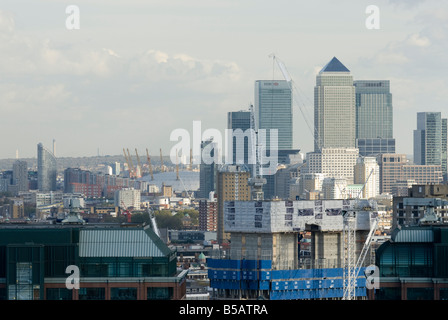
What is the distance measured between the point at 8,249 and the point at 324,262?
23.9 m

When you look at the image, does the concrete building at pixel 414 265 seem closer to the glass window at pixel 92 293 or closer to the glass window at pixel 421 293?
the glass window at pixel 421 293

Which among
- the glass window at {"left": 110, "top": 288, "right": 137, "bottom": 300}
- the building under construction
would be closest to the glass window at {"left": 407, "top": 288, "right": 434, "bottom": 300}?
the building under construction

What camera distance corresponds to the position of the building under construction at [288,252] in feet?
211

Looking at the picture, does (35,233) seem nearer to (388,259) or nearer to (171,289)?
(171,289)

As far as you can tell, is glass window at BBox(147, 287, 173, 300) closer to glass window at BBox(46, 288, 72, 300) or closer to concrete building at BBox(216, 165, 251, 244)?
glass window at BBox(46, 288, 72, 300)

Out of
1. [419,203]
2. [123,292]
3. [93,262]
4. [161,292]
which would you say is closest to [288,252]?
[161,292]

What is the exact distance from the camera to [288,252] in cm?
6806

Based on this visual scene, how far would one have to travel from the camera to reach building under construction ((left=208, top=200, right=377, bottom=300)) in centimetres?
6419

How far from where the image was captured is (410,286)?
169ft

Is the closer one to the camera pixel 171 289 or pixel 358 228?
pixel 171 289

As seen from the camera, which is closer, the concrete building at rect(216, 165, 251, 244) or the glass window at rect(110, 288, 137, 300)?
the glass window at rect(110, 288, 137, 300)

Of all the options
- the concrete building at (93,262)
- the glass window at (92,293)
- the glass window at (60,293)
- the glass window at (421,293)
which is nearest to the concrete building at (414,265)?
the glass window at (421,293)

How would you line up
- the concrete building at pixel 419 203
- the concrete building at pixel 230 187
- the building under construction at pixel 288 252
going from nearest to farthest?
the building under construction at pixel 288 252, the concrete building at pixel 419 203, the concrete building at pixel 230 187
